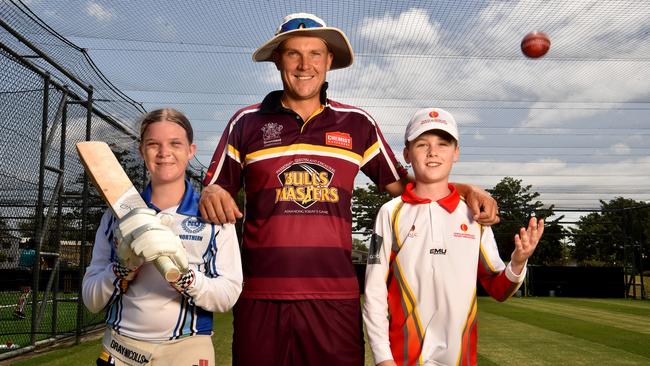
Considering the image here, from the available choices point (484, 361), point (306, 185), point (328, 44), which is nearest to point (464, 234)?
point (306, 185)

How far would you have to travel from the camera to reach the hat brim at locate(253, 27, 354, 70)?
271 cm

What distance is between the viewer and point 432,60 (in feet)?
61.1

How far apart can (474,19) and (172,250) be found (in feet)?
49.4

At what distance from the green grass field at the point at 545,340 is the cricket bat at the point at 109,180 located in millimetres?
3948

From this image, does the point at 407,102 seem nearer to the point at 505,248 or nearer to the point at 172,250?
the point at 505,248

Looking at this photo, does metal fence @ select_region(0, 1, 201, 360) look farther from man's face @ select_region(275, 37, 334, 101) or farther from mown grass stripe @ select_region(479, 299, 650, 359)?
mown grass stripe @ select_region(479, 299, 650, 359)

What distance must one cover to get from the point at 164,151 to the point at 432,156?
1.08 meters

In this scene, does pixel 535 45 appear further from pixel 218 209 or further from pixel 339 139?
pixel 218 209

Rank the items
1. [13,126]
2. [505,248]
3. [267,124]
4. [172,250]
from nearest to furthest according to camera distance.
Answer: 1. [172,250]
2. [267,124]
3. [13,126]
4. [505,248]

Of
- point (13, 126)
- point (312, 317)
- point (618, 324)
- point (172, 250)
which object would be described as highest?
point (13, 126)

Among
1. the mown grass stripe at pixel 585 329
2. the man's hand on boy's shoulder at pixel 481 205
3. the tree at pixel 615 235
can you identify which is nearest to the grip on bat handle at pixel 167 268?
the man's hand on boy's shoulder at pixel 481 205

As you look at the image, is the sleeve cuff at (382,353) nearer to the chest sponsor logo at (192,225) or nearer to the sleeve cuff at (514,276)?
the sleeve cuff at (514,276)

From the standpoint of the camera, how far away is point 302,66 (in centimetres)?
273

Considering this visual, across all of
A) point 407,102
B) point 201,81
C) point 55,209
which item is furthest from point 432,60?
point 55,209
